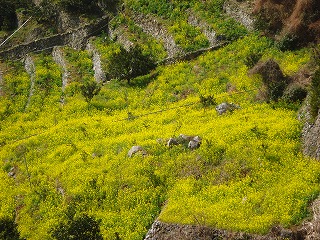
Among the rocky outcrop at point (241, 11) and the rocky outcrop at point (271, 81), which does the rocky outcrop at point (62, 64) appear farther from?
the rocky outcrop at point (271, 81)

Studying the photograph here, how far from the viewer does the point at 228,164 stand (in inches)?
931

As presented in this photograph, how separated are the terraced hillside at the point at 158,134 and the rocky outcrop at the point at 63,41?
0.85m

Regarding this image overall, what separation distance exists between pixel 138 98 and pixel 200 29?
35.8 ft

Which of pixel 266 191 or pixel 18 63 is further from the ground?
pixel 18 63

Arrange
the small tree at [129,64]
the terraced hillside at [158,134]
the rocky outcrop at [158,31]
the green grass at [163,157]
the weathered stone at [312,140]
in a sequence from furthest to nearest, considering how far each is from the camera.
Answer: the rocky outcrop at [158,31] < the small tree at [129,64] < the weathered stone at [312,140] < the green grass at [163,157] < the terraced hillside at [158,134]

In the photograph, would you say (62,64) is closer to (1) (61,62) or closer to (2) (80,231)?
(1) (61,62)

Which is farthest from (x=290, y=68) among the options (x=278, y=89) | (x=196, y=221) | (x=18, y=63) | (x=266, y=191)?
(x=18, y=63)

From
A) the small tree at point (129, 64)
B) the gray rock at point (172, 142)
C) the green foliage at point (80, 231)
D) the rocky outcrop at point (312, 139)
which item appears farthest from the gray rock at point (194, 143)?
the small tree at point (129, 64)

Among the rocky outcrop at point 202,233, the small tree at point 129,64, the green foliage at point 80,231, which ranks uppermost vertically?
the small tree at point 129,64

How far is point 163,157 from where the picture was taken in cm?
2609

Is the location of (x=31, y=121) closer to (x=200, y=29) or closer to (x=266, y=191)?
(x=200, y=29)

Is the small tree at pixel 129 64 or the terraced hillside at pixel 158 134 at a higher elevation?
the small tree at pixel 129 64

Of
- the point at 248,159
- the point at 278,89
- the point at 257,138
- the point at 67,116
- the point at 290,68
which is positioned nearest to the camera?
the point at 248,159

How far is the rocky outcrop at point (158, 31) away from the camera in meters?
41.3
